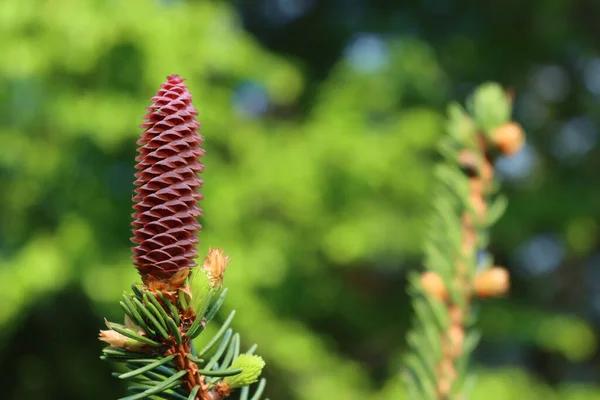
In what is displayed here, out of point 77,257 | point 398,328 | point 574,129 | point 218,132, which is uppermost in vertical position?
point 574,129

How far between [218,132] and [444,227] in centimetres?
249

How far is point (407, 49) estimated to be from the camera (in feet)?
11.0

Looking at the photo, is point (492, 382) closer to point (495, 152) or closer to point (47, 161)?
point (47, 161)

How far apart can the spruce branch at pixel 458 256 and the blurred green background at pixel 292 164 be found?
2086 millimetres

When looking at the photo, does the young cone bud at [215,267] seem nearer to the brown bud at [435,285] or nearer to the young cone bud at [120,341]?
the young cone bud at [120,341]

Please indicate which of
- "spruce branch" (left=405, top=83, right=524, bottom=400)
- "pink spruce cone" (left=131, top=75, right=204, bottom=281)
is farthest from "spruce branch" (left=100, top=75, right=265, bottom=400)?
"spruce branch" (left=405, top=83, right=524, bottom=400)

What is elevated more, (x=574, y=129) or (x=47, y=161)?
(x=574, y=129)

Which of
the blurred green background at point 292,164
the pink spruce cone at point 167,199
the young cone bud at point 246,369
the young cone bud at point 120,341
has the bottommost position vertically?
the young cone bud at point 246,369

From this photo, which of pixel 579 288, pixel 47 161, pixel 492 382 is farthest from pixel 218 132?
pixel 579 288

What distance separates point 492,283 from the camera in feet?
1.09

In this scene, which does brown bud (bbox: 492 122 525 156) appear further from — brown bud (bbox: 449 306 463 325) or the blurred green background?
the blurred green background

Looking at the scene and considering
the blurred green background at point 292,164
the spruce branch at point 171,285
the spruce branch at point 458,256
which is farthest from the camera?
the blurred green background at point 292,164

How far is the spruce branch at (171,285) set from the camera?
21 cm

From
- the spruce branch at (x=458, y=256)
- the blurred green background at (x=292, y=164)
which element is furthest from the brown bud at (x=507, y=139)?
the blurred green background at (x=292, y=164)
